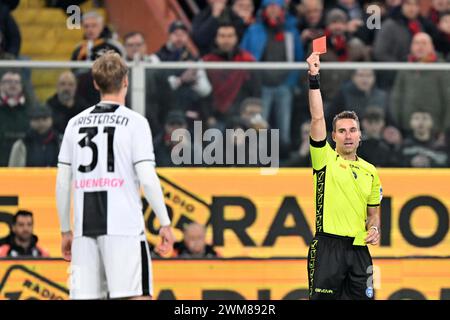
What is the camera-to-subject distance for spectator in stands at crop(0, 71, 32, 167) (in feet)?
45.5

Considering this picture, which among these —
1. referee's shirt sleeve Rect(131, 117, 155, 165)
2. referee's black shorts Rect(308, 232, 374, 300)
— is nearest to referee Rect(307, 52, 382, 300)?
referee's black shorts Rect(308, 232, 374, 300)

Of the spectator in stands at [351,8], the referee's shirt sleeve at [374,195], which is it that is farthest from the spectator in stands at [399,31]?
the referee's shirt sleeve at [374,195]

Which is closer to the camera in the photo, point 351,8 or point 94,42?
point 94,42

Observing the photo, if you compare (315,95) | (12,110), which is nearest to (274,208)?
(12,110)

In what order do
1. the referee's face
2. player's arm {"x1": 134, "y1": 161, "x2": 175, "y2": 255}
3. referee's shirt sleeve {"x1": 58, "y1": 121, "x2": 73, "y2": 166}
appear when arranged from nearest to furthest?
player's arm {"x1": 134, "y1": 161, "x2": 175, "y2": 255}
referee's shirt sleeve {"x1": 58, "y1": 121, "x2": 73, "y2": 166}
the referee's face

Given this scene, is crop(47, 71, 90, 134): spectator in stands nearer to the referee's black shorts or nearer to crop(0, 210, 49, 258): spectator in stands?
crop(0, 210, 49, 258): spectator in stands

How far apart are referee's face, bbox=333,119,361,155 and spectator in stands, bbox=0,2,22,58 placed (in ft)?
18.6

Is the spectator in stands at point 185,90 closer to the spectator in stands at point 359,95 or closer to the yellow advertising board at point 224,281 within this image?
the spectator in stands at point 359,95

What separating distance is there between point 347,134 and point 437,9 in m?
6.27

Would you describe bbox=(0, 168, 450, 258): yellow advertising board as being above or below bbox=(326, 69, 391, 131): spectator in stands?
below

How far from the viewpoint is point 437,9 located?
54.5 ft

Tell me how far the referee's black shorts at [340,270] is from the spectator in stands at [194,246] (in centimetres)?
332

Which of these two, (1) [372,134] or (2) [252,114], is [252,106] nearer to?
(2) [252,114]
